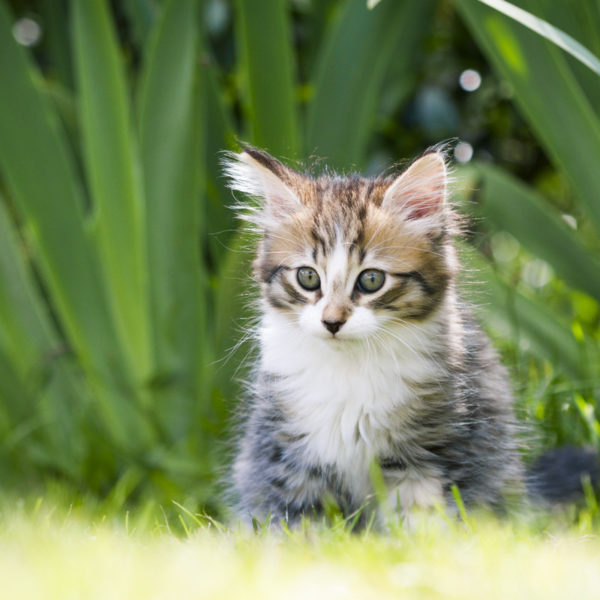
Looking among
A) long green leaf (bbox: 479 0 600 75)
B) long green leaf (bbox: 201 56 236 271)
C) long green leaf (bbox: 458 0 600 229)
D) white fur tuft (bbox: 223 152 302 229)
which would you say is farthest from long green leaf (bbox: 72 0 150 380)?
long green leaf (bbox: 479 0 600 75)

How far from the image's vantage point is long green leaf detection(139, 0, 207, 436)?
8.34 ft

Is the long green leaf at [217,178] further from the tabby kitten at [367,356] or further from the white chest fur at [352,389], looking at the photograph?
the white chest fur at [352,389]

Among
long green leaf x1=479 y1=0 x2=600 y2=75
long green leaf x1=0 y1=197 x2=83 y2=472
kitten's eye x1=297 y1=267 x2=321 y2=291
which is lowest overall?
long green leaf x1=0 y1=197 x2=83 y2=472

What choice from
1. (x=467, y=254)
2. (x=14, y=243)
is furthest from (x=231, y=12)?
(x=467, y=254)

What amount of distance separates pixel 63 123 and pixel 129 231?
2.73 ft

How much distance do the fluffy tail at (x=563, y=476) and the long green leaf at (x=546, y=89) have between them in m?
0.76

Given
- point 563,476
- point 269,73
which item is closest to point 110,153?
point 269,73

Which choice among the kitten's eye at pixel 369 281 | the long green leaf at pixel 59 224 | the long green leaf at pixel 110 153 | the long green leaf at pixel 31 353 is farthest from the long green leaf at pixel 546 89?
the long green leaf at pixel 31 353

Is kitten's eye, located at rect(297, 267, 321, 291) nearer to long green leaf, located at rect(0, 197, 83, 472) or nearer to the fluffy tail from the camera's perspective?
the fluffy tail

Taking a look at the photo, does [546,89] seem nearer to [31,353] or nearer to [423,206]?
[423,206]

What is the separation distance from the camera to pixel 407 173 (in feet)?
6.03

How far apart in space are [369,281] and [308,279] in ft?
0.43

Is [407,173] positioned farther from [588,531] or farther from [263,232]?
[588,531]

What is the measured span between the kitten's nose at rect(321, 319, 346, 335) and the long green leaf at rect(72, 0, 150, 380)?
3.54 feet
